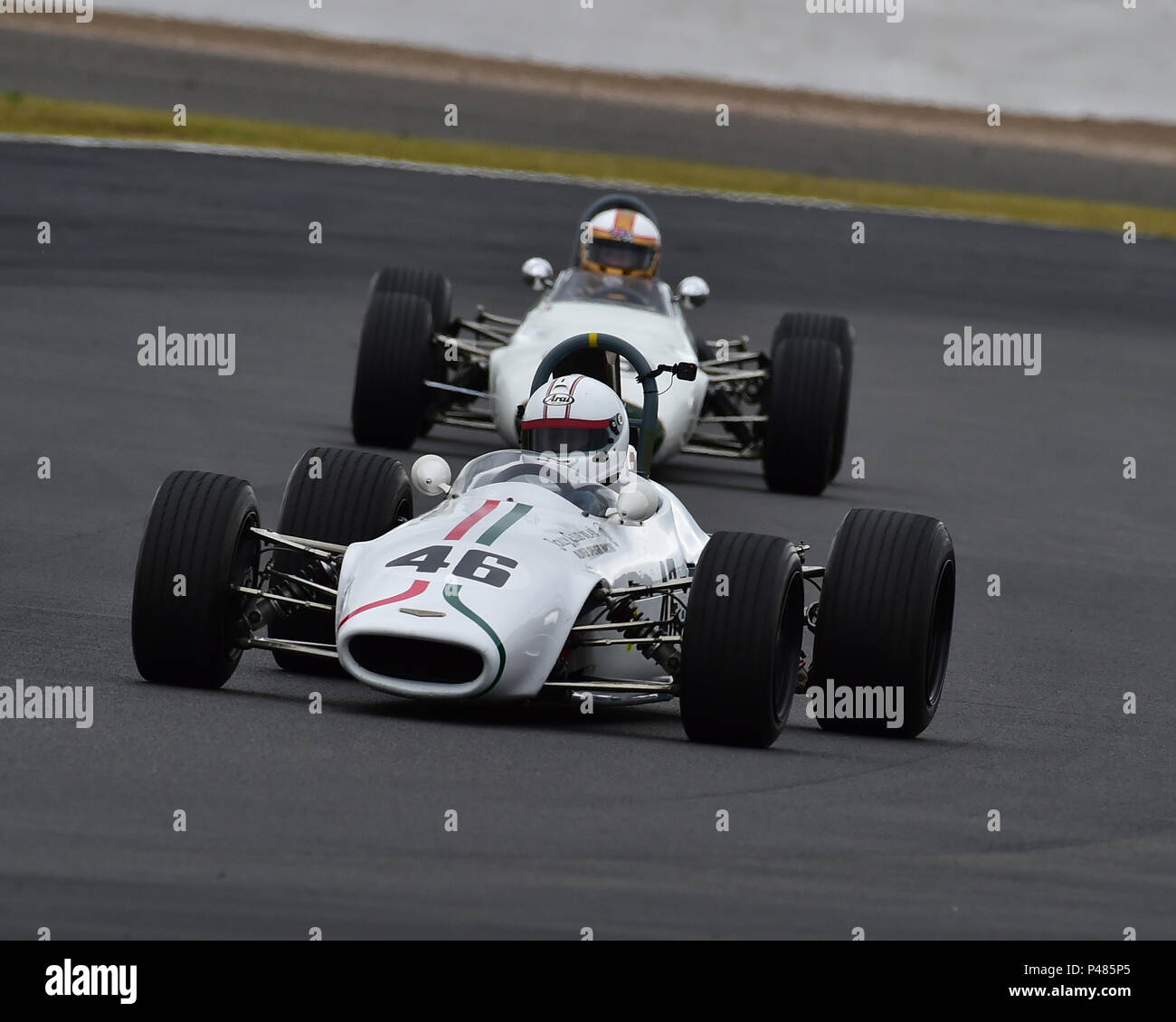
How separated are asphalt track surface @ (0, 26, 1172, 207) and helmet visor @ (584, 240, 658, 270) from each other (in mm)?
23647

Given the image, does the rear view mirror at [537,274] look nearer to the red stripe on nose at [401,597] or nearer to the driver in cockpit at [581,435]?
the driver in cockpit at [581,435]

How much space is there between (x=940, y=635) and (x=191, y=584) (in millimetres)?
3076

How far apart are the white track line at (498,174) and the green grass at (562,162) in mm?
525

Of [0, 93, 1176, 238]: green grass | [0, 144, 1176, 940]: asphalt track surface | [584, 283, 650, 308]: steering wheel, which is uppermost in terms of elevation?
[0, 93, 1176, 238]: green grass

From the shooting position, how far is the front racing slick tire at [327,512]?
1038cm

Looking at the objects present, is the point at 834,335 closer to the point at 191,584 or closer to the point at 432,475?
the point at 432,475

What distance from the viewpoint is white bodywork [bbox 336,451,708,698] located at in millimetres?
8906

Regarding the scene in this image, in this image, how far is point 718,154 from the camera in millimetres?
47438

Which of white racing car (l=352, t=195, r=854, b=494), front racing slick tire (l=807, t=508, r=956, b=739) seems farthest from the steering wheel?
front racing slick tire (l=807, t=508, r=956, b=739)

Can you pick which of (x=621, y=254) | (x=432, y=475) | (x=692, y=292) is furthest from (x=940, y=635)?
(x=621, y=254)

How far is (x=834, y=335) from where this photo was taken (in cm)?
1894

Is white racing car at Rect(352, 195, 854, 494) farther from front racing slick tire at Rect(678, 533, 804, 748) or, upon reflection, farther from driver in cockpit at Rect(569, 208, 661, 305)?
front racing slick tire at Rect(678, 533, 804, 748)
